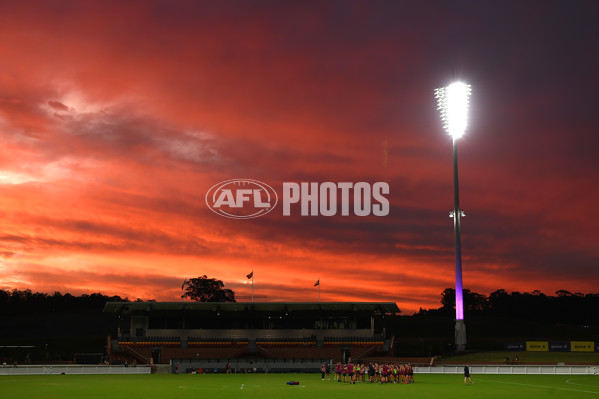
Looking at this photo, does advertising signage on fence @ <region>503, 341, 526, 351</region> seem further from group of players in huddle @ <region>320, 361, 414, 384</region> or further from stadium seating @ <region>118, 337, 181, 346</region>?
stadium seating @ <region>118, 337, 181, 346</region>

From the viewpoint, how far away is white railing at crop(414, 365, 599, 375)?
201 feet

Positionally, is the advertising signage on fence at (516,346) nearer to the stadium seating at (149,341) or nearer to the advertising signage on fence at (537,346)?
the advertising signage on fence at (537,346)

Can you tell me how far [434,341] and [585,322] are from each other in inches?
3156

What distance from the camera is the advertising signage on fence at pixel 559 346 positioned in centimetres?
8350

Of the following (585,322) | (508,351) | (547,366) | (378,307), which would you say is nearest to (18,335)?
(378,307)

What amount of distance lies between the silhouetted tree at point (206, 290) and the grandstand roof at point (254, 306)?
327 ft

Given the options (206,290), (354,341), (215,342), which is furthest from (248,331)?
(206,290)

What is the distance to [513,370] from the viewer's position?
207 ft

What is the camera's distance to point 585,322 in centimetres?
19388

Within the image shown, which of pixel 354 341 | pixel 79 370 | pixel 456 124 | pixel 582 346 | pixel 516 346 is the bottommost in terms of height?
pixel 79 370

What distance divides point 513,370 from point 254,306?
41337mm

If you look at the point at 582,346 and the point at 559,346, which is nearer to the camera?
the point at 582,346

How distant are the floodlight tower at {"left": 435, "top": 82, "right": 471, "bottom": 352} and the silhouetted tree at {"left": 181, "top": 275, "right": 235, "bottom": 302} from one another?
12032 cm

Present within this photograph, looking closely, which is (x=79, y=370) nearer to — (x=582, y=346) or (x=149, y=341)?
(x=149, y=341)
